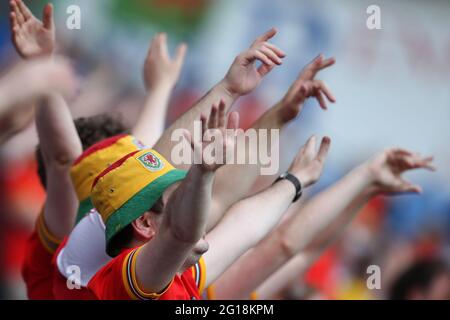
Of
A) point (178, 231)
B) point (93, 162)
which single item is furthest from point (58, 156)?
point (178, 231)

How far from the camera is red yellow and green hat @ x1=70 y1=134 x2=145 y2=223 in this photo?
7.55ft

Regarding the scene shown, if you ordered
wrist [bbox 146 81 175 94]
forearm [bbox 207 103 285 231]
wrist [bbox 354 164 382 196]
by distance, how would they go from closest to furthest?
forearm [bbox 207 103 285 231]
wrist [bbox 354 164 382 196]
wrist [bbox 146 81 175 94]

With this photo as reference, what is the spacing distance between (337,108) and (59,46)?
5.39 feet

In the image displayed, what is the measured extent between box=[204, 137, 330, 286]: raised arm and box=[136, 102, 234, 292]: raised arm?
1.28 feet

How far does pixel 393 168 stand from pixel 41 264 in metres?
1.20

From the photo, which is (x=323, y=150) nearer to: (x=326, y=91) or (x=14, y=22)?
(x=326, y=91)

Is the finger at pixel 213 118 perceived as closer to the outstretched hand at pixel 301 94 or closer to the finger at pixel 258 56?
the finger at pixel 258 56

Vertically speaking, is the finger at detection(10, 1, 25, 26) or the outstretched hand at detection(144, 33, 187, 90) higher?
the finger at detection(10, 1, 25, 26)

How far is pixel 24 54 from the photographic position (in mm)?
2111

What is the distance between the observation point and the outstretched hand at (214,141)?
5.43 ft

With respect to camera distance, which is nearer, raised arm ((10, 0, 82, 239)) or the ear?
the ear

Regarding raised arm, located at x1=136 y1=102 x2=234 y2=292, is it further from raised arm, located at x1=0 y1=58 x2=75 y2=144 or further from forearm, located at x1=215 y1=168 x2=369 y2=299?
forearm, located at x1=215 y1=168 x2=369 y2=299

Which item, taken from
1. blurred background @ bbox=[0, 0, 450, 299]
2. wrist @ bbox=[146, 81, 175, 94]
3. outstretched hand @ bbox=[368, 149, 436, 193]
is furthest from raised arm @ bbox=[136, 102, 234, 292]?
blurred background @ bbox=[0, 0, 450, 299]

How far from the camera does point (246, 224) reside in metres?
2.20
